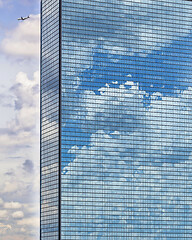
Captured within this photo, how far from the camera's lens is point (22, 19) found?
17500 centimetres

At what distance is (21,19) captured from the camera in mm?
174625

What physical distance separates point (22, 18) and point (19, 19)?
200 cm

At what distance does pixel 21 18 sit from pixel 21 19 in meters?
0.45

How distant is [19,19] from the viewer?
174 metres

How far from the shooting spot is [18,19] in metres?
174

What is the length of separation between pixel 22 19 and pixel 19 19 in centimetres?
160

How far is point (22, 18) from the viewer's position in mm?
175375

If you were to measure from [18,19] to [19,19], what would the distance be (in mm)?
318

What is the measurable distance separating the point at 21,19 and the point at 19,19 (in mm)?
1133

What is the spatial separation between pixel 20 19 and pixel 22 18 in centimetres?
144

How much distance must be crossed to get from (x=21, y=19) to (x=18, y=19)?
131cm

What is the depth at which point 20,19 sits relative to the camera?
17412cm

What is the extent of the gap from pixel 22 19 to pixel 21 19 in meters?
0.47
